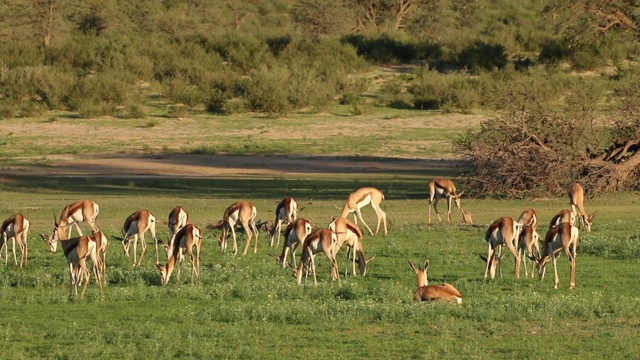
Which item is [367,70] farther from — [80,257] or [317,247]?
[80,257]

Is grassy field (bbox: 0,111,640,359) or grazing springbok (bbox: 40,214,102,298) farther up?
grazing springbok (bbox: 40,214,102,298)

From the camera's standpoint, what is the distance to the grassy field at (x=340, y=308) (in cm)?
1088

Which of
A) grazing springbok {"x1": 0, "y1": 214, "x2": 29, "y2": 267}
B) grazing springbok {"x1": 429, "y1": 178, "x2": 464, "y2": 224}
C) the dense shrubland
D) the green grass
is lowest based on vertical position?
the green grass

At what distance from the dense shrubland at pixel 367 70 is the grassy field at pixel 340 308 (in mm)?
4930

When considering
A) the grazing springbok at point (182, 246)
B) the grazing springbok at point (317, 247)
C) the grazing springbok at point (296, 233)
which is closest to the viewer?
the grazing springbok at point (317, 247)

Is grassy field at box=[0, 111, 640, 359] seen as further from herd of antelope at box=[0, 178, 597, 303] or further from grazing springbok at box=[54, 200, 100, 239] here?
grazing springbok at box=[54, 200, 100, 239]

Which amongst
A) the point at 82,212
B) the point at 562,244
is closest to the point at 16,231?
the point at 82,212

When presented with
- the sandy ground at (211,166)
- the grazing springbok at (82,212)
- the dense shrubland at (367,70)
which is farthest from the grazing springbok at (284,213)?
the sandy ground at (211,166)

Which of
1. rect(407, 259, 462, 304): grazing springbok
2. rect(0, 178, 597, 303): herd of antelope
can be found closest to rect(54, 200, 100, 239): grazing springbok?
rect(0, 178, 597, 303): herd of antelope

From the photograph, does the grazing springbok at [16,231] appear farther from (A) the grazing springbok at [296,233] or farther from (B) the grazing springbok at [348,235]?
(B) the grazing springbok at [348,235]

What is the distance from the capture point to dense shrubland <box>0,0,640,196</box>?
26062 mm

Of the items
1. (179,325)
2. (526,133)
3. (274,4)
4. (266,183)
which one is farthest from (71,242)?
(274,4)

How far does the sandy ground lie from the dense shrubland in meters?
4.44

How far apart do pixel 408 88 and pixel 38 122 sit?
13.9 meters
